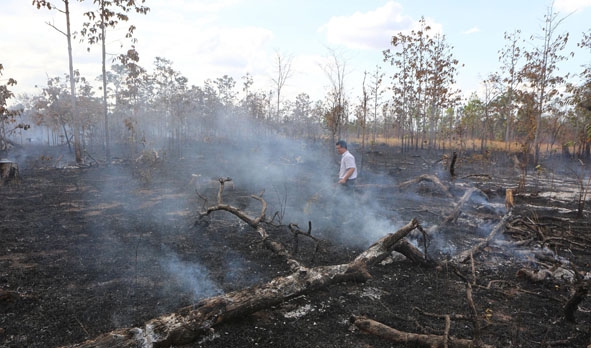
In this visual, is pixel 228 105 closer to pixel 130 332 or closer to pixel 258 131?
pixel 258 131

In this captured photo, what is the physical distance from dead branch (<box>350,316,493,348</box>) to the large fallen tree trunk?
0.71 metres

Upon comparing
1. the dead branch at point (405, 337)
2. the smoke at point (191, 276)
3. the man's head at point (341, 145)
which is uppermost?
the man's head at point (341, 145)

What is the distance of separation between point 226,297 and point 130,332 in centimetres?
84

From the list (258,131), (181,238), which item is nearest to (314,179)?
(181,238)

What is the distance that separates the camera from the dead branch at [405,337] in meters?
2.60

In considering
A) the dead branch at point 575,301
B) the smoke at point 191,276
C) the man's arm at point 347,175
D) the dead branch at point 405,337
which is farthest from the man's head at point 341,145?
the dead branch at point 575,301

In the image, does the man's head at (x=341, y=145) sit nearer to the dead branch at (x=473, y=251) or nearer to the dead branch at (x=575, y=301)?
the dead branch at (x=473, y=251)

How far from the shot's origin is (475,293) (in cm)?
389

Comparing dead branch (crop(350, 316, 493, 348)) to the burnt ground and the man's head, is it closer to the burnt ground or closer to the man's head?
the burnt ground

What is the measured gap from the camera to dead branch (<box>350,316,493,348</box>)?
2.60 metres

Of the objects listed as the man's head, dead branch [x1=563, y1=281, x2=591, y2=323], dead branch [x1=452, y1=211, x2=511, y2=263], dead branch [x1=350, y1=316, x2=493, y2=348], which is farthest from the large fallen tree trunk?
the man's head

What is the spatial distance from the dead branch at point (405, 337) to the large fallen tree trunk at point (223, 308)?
0.71 meters

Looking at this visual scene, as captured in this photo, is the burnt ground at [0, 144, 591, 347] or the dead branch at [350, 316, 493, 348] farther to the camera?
the burnt ground at [0, 144, 591, 347]

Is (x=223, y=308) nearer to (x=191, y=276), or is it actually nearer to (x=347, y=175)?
(x=191, y=276)
